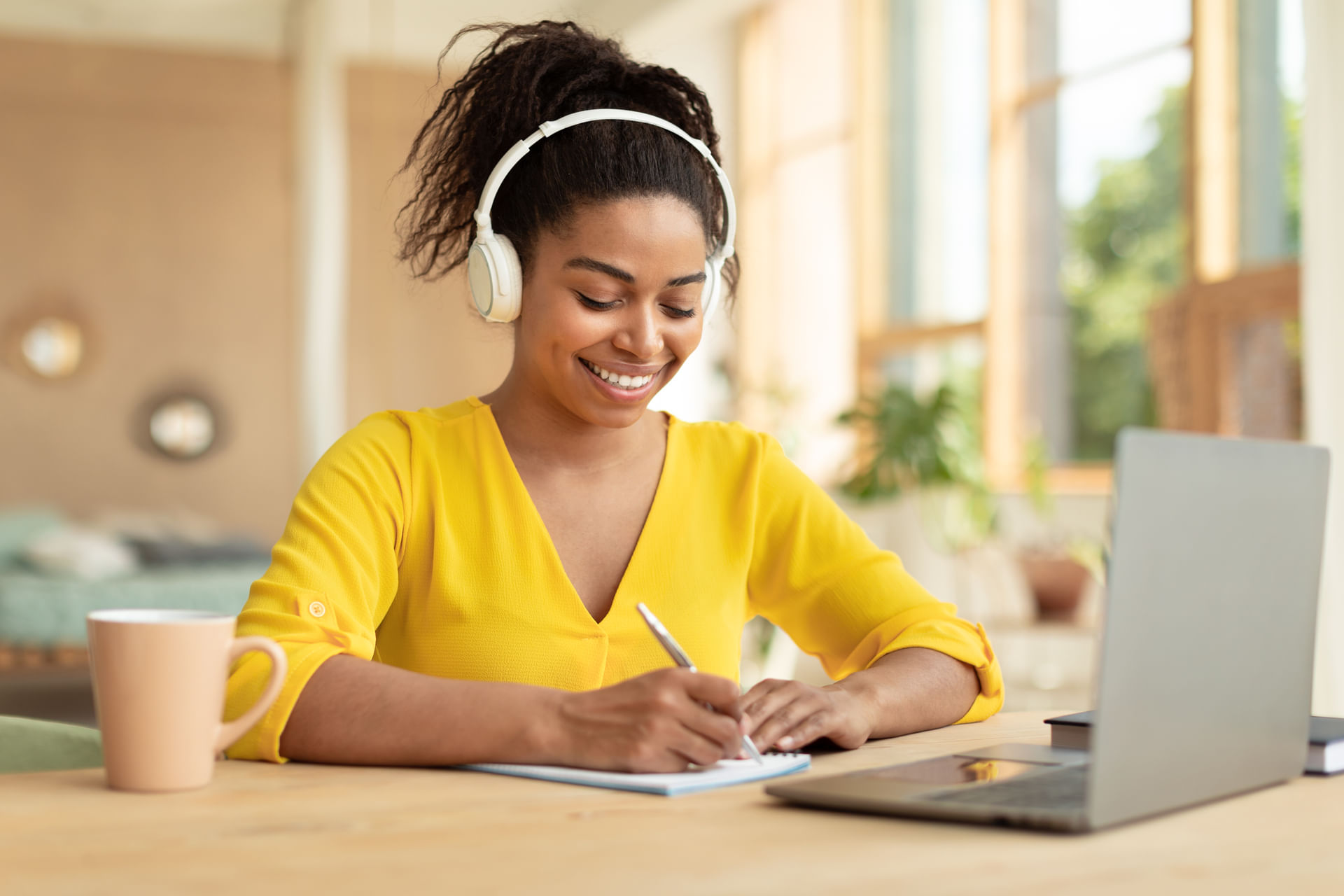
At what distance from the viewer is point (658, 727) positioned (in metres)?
0.93

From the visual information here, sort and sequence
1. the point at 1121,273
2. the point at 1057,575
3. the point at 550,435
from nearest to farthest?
the point at 550,435 → the point at 1057,575 → the point at 1121,273

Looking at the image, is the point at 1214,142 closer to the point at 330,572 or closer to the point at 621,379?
the point at 621,379

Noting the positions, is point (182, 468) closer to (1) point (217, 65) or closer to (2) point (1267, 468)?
(1) point (217, 65)

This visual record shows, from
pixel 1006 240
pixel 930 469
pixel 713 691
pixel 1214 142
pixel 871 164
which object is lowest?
pixel 713 691

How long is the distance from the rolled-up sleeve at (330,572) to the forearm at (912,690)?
0.42 meters

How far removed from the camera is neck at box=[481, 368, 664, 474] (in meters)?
1.42

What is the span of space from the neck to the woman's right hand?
1.60 ft

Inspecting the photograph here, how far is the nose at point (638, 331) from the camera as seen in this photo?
131 centimetres

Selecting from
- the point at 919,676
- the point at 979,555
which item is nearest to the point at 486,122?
the point at 919,676

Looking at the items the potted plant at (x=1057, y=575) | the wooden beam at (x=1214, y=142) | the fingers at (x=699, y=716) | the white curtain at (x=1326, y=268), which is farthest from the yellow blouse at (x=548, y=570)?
the wooden beam at (x=1214, y=142)

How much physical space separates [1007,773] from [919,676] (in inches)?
11.9

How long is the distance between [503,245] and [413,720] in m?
0.54

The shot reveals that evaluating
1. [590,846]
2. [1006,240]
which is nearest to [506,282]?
[590,846]

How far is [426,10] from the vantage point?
607cm
